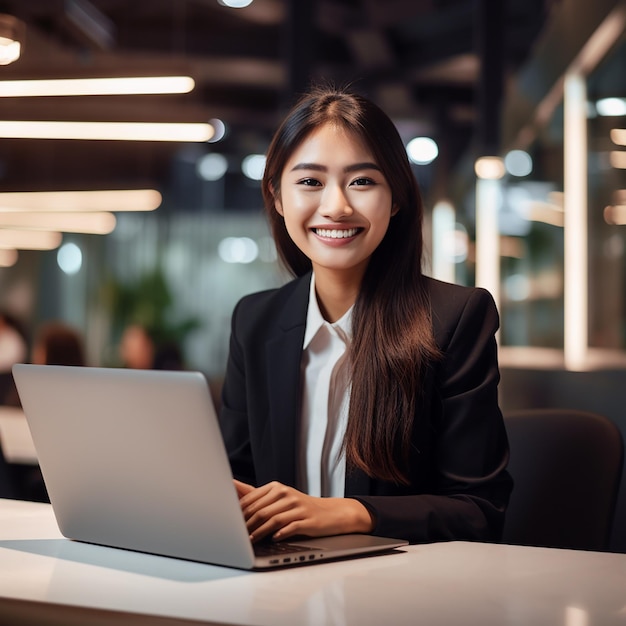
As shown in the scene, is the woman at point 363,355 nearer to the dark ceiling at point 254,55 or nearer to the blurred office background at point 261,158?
the blurred office background at point 261,158

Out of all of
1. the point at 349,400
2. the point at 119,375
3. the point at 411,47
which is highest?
the point at 411,47

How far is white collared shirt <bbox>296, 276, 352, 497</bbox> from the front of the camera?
1.87 metres

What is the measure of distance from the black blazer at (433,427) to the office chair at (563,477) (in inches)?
10.2

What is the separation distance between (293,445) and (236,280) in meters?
9.53

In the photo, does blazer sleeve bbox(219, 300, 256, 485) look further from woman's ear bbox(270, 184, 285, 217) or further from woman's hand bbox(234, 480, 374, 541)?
woman's hand bbox(234, 480, 374, 541)

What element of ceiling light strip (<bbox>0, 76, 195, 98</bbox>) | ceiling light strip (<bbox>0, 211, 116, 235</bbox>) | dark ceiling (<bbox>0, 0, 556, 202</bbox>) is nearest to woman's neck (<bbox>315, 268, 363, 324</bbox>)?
ceiling light strip (<bbox>0, 76, 195, 98</bbox>)

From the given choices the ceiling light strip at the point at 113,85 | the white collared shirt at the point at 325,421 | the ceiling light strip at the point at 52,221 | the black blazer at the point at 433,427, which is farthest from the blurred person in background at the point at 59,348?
the ceiling light strip at the point at 52,221

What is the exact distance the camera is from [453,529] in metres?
1.57

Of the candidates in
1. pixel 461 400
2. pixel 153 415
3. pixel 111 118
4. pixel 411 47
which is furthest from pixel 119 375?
pixel 411 47

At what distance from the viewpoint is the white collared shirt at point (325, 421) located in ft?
6.14

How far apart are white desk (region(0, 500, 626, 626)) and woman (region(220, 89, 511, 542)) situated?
28 cm

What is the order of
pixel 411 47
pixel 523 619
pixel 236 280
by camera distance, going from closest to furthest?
1. pixel 523 619
2. pixel 411 47
3. pixel 236 280

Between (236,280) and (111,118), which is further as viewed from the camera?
(236,280)

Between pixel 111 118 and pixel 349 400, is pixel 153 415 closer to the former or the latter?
pixel 349 400
